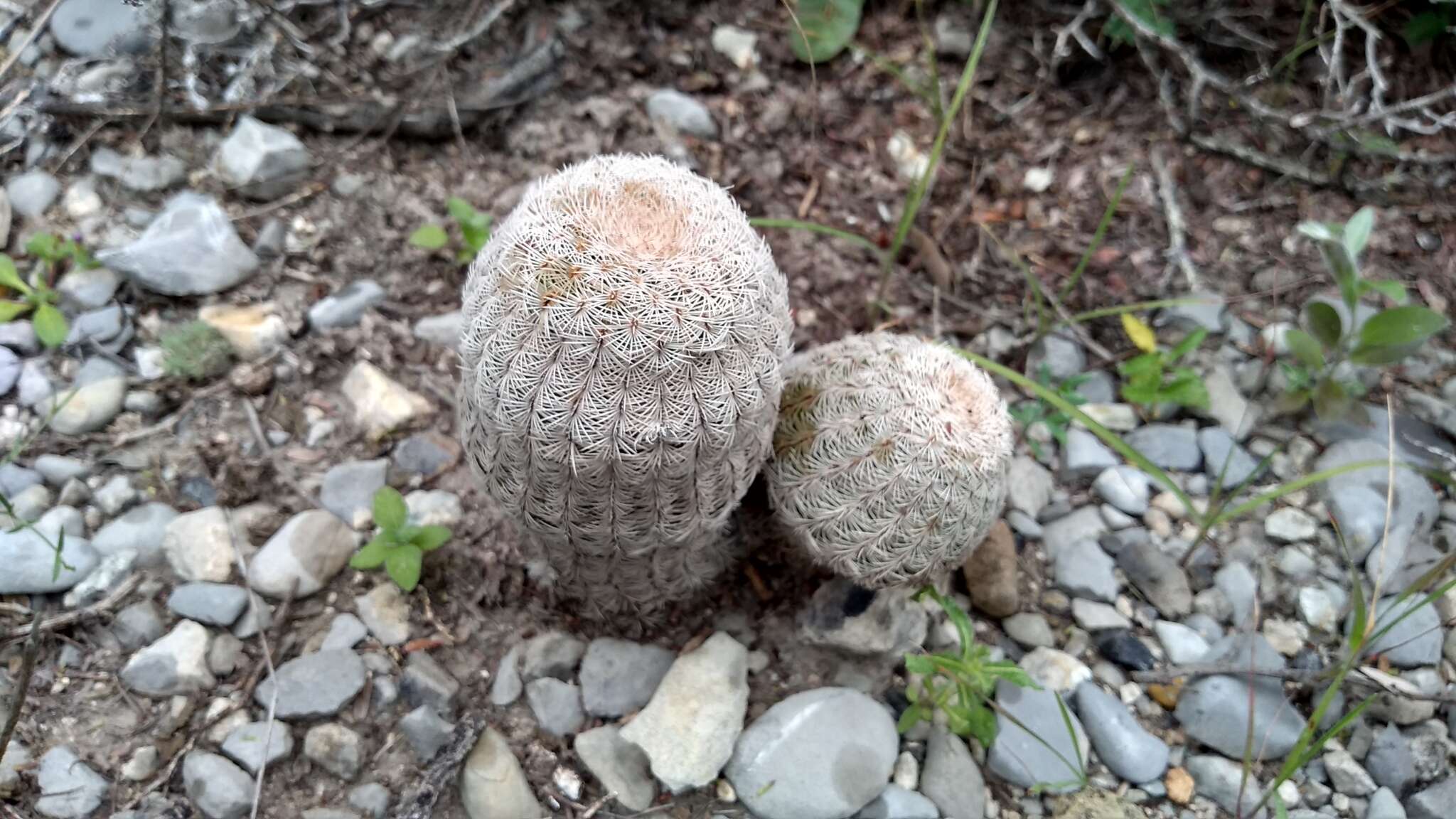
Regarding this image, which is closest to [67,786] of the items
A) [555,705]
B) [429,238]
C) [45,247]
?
[555,705]

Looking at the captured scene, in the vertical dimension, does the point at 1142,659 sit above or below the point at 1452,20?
below

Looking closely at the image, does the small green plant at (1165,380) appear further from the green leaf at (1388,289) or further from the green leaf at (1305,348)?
the green leaf at (1388,289)

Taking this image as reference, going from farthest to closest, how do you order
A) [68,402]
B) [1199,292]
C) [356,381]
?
[1199,292] → [356,381] → [68,402]

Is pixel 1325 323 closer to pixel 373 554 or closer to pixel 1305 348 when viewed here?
pixel 1305 348

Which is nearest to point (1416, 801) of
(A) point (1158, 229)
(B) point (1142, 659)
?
(B) point (1142, 659)

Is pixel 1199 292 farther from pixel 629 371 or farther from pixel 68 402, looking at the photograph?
pixel 68 402
